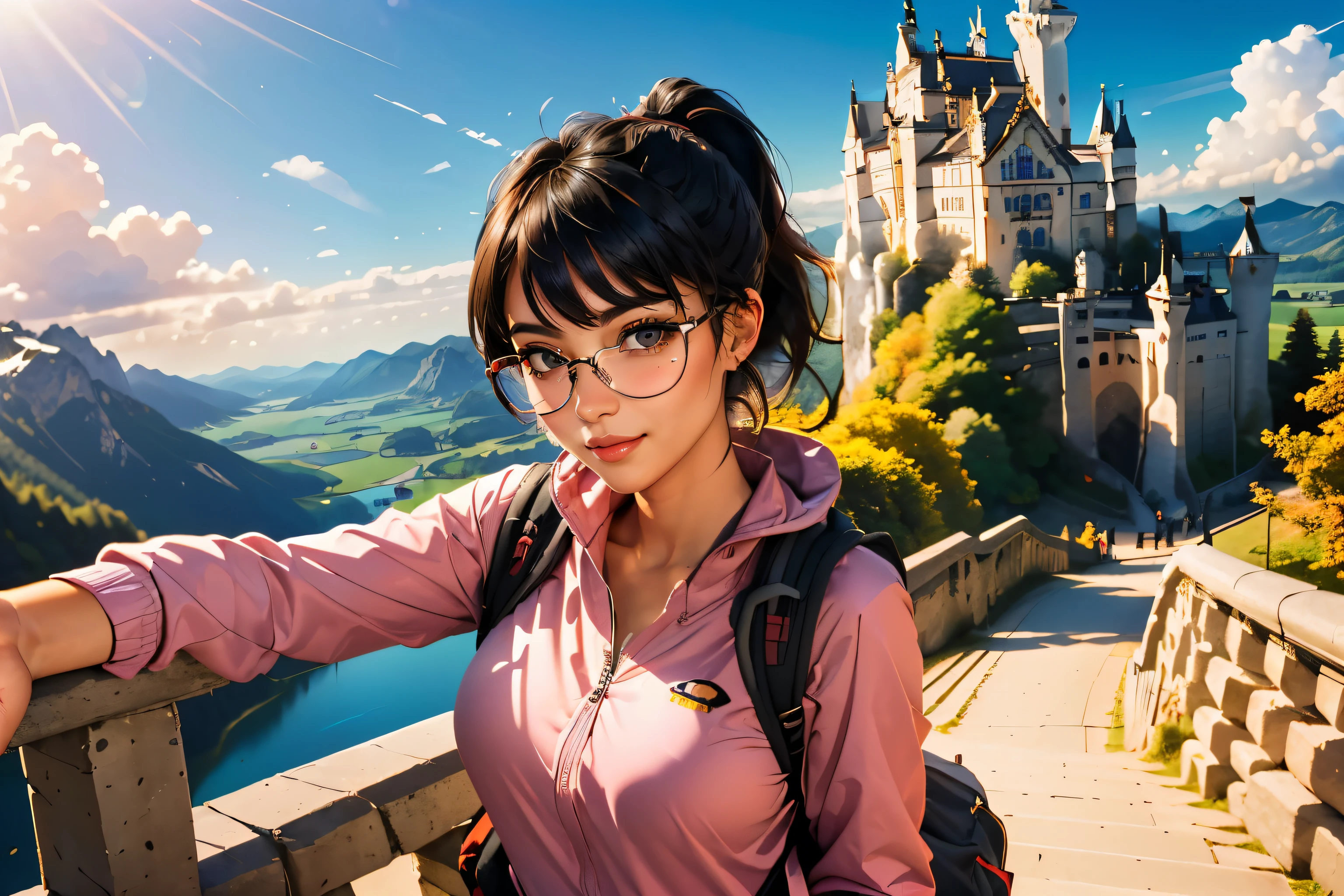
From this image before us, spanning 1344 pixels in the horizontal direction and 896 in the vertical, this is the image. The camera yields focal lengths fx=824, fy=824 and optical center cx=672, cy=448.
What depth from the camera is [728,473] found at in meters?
1.03

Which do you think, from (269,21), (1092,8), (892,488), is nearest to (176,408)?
(269,21)

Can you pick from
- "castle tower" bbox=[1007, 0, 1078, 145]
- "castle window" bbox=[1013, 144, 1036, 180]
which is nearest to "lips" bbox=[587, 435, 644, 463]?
"castle window" bbox=[1013, 144, 1036, 180]

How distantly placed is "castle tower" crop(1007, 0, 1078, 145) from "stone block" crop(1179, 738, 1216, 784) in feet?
71.7

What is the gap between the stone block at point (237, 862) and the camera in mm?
1002

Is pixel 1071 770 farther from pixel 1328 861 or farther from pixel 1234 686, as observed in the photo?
pixel 1328 861

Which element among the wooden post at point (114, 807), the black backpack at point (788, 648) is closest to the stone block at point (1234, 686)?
the black backpack at point (788, 648)

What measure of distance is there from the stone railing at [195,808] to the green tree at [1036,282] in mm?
20656

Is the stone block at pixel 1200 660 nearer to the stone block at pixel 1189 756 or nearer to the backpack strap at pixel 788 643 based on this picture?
the stone block at pixel 1189 756

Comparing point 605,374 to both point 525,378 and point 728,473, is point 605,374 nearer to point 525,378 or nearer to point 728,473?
point 525,378

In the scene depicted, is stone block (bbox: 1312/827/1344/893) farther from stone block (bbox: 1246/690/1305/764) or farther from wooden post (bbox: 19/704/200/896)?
wooden post (bbox: 19/704/200/896)

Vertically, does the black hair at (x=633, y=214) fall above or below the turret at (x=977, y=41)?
below

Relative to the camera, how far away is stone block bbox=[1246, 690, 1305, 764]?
2.29 m

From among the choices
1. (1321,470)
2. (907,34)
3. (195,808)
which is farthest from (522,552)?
(907,34)

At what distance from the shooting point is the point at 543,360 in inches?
34.9
